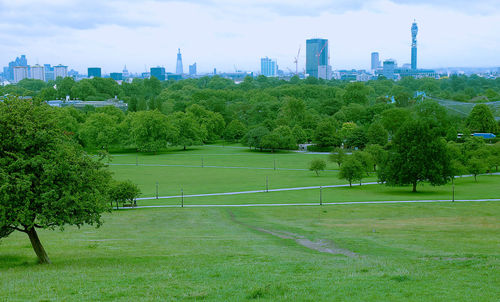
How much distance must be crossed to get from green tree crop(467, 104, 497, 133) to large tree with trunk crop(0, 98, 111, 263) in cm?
10163

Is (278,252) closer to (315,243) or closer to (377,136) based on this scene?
(315,243)

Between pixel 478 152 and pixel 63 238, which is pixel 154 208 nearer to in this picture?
pixel 63 238

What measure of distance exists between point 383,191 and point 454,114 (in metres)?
73.0

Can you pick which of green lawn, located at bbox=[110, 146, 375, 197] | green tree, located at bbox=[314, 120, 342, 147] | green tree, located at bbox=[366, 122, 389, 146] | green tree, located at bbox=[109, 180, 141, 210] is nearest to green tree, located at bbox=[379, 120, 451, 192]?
green lawn, located at bbox=[110, 146, 375, 197]

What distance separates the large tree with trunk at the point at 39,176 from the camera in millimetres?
18172

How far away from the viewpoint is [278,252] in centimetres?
2372

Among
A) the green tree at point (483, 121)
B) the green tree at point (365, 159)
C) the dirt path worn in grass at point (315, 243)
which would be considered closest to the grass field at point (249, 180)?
the green tree at point (365, 159)

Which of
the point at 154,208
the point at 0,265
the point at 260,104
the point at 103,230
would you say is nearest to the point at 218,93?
the point at 260,104

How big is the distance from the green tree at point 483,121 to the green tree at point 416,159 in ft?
181

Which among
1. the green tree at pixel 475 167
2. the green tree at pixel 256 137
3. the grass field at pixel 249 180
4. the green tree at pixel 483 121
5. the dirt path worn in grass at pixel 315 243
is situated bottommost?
the grass field at pixel 249 180

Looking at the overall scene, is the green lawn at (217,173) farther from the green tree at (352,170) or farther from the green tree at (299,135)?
the green tree at (299,135)

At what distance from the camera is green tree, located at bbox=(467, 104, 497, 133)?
106625 mm

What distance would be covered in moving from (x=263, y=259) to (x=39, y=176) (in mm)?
9150

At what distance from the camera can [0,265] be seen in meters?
19.8
